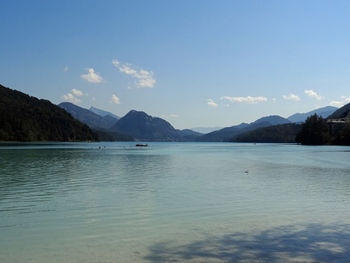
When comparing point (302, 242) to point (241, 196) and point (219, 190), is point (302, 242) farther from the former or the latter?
point (219, 190)

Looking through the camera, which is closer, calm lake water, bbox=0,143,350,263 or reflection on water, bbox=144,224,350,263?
reflection on water, bbox=144,224,350,263

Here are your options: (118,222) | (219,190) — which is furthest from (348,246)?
(219,190)

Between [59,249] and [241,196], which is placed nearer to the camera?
[59,249]

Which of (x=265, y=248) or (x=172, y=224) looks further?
(x=172, y=224)

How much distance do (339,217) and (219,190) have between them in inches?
530

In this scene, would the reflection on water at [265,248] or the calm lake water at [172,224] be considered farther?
the calm lake water at [172,224]

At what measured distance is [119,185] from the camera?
36.6 metres

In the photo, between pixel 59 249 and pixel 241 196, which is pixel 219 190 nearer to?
pixel 241 196

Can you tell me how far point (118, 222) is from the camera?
2005cm

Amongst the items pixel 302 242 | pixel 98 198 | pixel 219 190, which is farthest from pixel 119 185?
pixel 302 242

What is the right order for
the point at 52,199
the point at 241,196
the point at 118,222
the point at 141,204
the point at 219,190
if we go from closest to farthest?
the point at 118,222, the point at 141,204, the point at 52,199, the point at 241,196, the point at 219,190

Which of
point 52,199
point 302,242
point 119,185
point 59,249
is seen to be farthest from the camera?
point 119,185

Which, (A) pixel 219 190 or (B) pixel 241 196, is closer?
(B) pixel 241 196

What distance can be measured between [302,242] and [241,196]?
14136 mm
